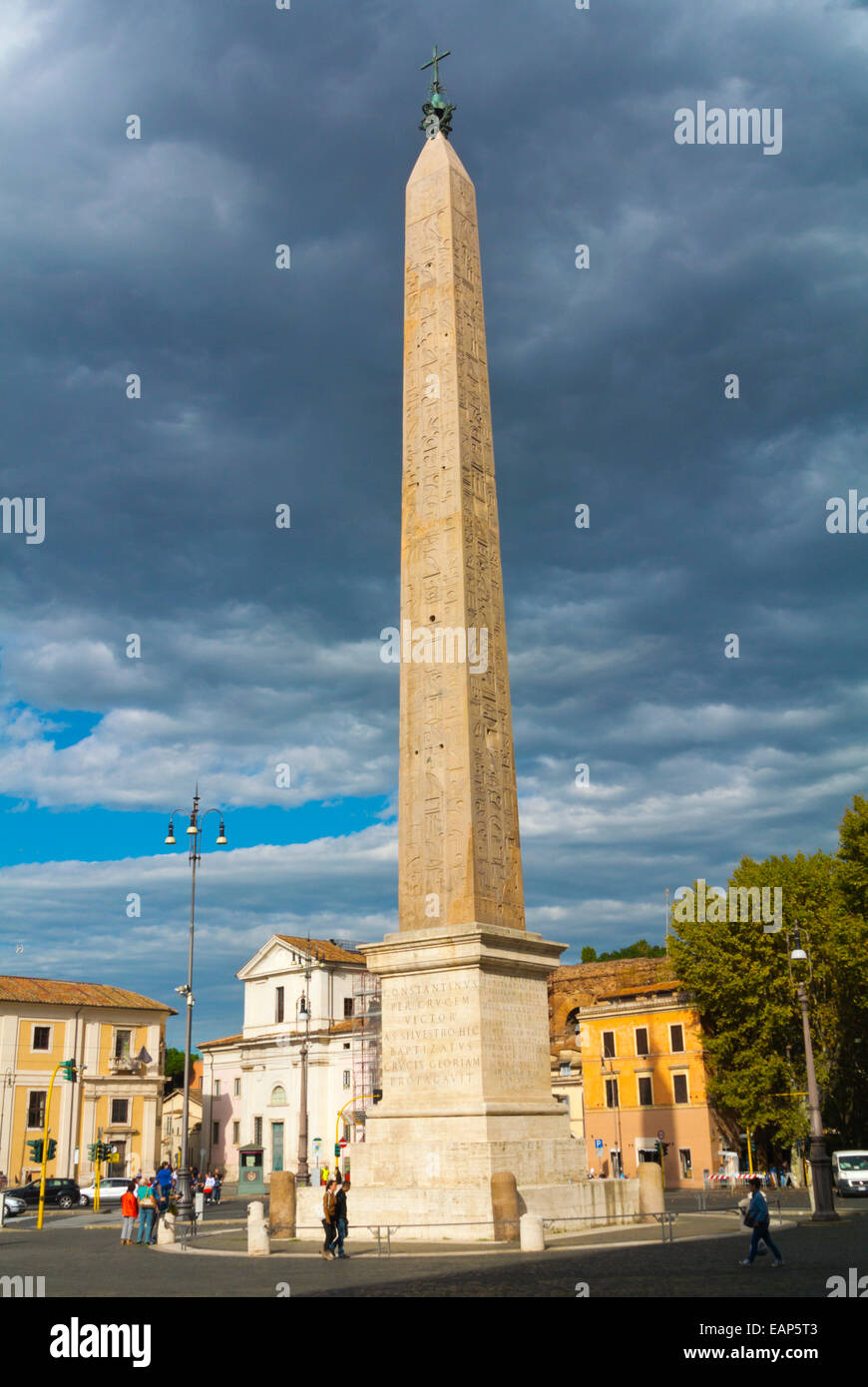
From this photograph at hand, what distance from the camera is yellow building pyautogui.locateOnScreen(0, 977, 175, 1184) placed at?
55.7 metres

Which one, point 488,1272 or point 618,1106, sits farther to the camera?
point 618,1106

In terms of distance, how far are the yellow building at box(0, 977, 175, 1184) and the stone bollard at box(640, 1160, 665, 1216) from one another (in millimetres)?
39716

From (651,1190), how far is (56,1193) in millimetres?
34568

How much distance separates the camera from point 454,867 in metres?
19.4

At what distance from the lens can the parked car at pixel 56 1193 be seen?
47.4 meters

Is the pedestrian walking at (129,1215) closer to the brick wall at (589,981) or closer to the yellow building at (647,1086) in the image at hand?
the yellow building at (647,1086)

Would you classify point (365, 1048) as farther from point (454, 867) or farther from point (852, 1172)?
point (454, 867)

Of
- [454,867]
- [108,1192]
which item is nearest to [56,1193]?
[108,1192]

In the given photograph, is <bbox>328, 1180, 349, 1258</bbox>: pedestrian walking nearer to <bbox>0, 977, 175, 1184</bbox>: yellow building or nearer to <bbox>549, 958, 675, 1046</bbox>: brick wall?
<bbox>0, 977, 175, 1184</bbox>: yellow building

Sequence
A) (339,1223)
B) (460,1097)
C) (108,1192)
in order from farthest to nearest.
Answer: (108,1192)
(460,1097)
(339,1223)

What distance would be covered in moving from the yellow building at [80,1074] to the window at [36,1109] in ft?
0.15

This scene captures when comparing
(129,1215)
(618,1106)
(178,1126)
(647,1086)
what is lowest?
(178,1126)

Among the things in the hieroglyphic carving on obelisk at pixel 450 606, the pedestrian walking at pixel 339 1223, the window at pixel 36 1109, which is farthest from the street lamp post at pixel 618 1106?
the pedestrian walking at pixel 339 1223
